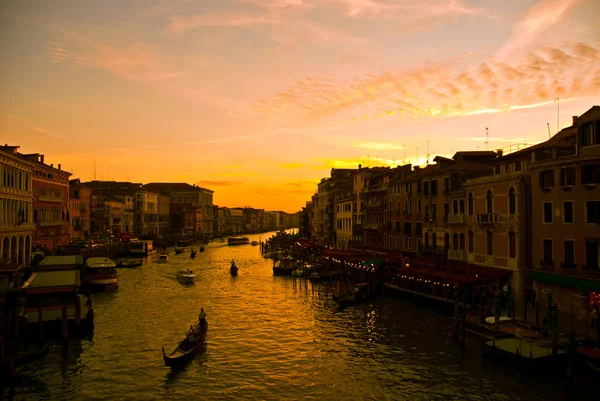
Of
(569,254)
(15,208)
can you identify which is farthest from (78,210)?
(569,254)

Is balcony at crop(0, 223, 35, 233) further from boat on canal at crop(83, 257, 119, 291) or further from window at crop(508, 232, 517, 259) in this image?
window at crop(508, 232, 517, 259)

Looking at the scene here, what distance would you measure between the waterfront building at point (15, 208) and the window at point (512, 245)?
111 ft

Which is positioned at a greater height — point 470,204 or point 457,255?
point 470,204

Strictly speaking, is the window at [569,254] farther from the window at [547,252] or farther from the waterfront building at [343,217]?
the waterfront building at [343,217]

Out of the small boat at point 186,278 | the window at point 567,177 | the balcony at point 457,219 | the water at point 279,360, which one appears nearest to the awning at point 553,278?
the window at point 567,177

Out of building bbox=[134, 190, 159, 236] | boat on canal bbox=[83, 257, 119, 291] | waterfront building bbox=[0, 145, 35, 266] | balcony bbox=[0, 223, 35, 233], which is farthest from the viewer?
building bbox=[134, 190, 159, 236]

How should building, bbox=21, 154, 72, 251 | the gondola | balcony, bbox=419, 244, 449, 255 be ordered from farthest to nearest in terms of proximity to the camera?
building, bbox=21, 154, 72, 251 < balcony, bbox=419, 244, 449, 255 < the gondola

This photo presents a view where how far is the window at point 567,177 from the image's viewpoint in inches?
978

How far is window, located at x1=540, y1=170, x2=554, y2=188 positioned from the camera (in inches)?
1031

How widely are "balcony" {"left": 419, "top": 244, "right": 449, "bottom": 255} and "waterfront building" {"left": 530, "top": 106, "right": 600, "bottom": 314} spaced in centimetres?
1095

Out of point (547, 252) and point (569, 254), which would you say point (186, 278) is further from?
point (569, 254)

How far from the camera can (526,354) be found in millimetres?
19453

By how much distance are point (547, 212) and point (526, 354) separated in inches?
389

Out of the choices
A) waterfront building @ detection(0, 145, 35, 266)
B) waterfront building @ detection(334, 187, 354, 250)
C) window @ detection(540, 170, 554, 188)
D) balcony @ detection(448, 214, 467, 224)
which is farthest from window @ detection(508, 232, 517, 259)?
waterfront building @ detection(334, 187, 354, 250)
